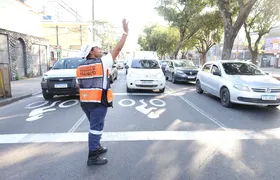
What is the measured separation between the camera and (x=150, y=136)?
15.5ft

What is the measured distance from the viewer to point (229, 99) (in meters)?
7.27

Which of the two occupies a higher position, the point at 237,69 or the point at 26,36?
the point at 26,36

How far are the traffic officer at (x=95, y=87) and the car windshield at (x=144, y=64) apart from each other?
7296 mm

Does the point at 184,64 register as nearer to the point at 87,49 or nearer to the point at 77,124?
the point at 77,124

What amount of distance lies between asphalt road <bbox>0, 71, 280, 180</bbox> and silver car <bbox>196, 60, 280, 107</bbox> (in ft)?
1.39

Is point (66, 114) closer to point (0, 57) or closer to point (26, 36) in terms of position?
point (0, 57)

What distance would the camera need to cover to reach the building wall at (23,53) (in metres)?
15.1

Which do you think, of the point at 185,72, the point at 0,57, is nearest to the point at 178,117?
the point at 185,72

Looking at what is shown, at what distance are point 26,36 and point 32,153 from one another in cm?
1661

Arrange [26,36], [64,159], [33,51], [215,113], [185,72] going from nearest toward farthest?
[64,159] → [215,113] → [185,72] → [26,36] → [33,51]

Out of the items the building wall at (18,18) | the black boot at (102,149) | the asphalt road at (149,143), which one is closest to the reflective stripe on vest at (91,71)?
the black boot at (102,149)

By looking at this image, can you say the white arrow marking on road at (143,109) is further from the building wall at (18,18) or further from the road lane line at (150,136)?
the building wall at (18,18)

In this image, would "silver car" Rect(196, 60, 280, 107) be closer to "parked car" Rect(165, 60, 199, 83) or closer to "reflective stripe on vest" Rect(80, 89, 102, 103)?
"parked car" Rect(165, 60, 199, 83)

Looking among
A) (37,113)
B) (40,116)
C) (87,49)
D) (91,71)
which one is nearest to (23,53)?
(37,113)
